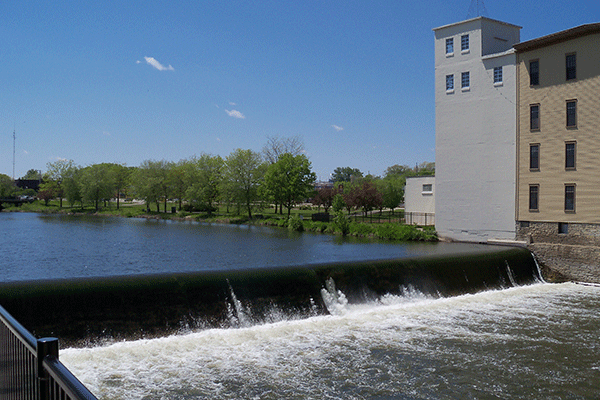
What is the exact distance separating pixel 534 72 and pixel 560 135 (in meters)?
3.89

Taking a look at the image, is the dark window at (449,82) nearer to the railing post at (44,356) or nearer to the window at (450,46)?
the window at (450,46)

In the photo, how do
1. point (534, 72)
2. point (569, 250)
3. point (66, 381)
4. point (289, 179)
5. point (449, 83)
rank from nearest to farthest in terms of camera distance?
1. point (66, 381)
2. point (569, 250)
3. point (534, 72)
4. point (449, 83)
5. point (289, 179)

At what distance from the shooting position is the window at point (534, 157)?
86.1 feet

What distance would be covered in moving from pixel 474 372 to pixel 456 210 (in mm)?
22028

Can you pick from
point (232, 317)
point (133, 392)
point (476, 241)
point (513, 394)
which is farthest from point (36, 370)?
point (476, 241)

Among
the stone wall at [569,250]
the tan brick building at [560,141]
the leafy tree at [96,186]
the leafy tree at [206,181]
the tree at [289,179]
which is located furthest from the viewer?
the leafy tree at [96,186]

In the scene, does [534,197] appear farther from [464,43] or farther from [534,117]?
[464,43]

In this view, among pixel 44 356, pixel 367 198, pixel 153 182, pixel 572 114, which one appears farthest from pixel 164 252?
pixel 153 182

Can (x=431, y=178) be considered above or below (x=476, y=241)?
above

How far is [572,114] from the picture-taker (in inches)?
974

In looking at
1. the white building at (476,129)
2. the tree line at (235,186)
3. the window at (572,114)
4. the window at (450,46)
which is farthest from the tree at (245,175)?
the window at (572,114)

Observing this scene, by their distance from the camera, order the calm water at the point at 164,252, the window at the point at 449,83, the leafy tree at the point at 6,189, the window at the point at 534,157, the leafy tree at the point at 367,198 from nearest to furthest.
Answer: the calm water at the point at 164,252 → the window at the point at 534,157 → the window at the point at 449,83 → the leafy tree at the point at 367,198 → the leafy tree at the point at 6,189

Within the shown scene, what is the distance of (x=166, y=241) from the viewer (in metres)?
34.6

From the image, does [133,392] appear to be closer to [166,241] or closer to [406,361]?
[406,361]
